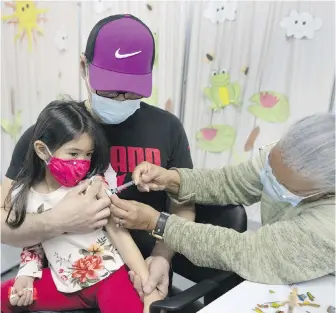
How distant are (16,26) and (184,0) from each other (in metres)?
1.60

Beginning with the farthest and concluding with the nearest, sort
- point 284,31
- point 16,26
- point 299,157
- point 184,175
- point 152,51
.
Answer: point 16,26, point 284,31, point 184,175, point 152,51, point 299,157

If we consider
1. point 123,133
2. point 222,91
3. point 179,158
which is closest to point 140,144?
point 123,133

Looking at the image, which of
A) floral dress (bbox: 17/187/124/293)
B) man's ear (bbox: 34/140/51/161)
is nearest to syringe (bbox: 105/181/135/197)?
floral dress (bbox: 17/187/124/293)

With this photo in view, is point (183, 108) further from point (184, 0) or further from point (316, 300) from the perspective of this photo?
point (316, 300)

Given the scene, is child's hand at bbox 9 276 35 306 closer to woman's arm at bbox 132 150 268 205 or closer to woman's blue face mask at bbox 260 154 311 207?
woman's arm at bbox 132 150 268 205

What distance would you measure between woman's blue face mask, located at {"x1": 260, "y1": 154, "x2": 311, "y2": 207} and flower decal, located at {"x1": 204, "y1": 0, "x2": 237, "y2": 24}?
1521 millimetres

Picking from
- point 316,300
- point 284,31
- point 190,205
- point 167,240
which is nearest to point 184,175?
point 190,205

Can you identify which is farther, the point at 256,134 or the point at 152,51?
the point at 256,134

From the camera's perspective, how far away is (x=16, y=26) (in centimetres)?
319

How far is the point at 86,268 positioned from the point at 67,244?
0.12m

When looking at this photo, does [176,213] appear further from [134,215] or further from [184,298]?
[184,298]

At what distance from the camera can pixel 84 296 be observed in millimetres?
1369

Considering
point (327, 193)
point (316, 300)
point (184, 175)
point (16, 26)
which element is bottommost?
point (316, 300)

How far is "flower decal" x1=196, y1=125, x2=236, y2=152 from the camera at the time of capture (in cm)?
266
